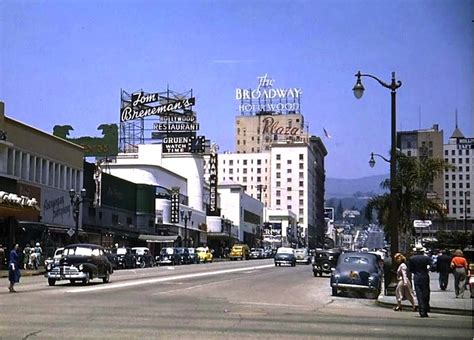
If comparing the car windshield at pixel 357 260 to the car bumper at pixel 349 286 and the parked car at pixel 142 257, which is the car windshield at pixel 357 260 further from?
the parked car at pixel 142 257

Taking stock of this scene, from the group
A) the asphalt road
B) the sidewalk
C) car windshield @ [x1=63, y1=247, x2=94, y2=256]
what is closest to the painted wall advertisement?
car windshield @ [x1=63, y1=247, x2=94, y2=256]

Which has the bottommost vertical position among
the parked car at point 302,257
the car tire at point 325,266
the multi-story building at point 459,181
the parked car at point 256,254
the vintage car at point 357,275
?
the parked car at point 256,254

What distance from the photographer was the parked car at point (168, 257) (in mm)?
69125

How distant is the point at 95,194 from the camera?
69.8 meters

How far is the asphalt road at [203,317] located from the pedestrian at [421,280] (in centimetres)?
37

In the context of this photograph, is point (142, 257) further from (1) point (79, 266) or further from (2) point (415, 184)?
(1) point (79, 266)

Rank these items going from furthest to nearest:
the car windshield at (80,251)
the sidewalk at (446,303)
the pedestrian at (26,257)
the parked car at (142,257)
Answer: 1. the parked car at (142,257)
2. the pedestrian at (26,257)
3. the car windshield at (80,251)
4. the sidewalk at (446,303)

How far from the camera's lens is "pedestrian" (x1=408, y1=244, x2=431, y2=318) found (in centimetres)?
1922

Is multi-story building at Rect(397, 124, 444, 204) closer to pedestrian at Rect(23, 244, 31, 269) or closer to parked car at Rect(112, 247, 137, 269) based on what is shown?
parked car at Rect(112, 247, 137, 269)

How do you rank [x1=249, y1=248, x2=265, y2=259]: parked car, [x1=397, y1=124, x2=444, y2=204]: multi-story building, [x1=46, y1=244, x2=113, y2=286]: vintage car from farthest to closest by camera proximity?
[x1=249, y1=248, x2=265, y2=259]: parked car, [x1=397, y1=124, x2=444, y2=204]: multi-story building, [x1=46, y1=244, x2=113, y2=286]: vintage car

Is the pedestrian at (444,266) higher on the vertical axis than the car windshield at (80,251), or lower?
lower

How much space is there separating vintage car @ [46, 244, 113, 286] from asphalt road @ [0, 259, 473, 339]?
124 inches

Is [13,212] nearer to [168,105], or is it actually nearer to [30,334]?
[30,334]

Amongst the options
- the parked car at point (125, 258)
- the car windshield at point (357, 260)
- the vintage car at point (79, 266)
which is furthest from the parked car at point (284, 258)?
the car windshield at point (357, 260)
